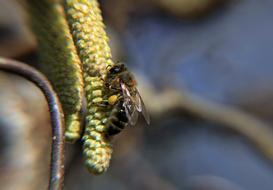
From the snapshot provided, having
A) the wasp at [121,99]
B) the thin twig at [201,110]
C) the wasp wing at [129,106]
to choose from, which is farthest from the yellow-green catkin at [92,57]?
the thin twig at [201,110]

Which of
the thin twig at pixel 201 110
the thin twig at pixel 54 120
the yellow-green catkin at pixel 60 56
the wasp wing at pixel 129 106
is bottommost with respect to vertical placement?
the thin twig at pixel 54 120

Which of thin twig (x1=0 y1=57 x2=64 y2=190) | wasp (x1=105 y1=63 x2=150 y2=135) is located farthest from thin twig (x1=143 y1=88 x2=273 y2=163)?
thin twig (x1=0 y1=57 x2=64 y2=190)

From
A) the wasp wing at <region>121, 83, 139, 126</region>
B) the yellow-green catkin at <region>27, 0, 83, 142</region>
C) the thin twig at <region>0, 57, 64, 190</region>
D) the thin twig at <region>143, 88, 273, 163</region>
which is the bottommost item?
the thin twig at <region>0, 57, 64, 190</region>

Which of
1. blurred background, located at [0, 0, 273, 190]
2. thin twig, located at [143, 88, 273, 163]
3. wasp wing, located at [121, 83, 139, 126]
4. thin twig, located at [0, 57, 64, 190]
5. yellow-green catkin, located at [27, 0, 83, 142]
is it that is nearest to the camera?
thin twig, located at [0, 57, 64, 190]

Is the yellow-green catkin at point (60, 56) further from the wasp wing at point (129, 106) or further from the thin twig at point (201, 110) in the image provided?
the thin twig at point (201, 110)

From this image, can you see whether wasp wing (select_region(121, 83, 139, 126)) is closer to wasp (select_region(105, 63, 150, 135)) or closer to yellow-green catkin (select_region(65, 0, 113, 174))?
wasp (select_region(105, 63, 150, 135))

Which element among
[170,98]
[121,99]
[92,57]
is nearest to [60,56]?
[92,57]

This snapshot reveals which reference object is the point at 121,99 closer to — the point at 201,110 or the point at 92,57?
the point at 92,57
